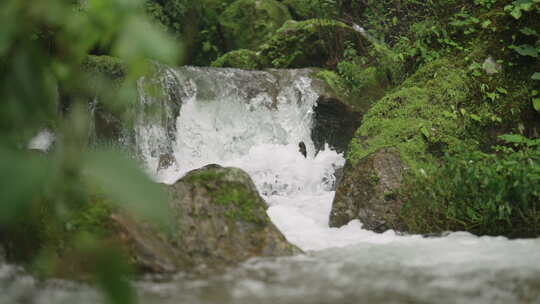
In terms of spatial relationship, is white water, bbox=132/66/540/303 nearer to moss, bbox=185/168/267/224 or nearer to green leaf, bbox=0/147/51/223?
moss, bbox=185/168/267/224

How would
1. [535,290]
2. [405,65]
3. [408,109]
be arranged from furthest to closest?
[405,65] → [408,109] → [535,290]

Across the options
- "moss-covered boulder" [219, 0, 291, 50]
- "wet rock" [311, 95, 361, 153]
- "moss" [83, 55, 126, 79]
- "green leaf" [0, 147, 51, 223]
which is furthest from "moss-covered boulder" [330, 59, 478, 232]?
"moss-covered boulder" [219, 0, 291, 50]

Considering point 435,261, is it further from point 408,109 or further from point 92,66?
point 92,66

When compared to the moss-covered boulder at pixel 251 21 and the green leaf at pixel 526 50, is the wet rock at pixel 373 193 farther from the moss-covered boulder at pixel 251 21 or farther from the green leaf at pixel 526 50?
the moss-covered boulder at pixel 251 21

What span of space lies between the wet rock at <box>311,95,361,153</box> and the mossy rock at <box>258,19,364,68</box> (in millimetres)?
1604

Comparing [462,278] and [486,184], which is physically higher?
[486,184]

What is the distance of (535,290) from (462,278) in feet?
1.28

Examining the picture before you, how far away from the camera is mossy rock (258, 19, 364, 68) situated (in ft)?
33.5

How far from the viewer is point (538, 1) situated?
5.81 metres

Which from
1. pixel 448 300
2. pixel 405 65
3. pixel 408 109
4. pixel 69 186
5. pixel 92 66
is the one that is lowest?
pixel 448 300

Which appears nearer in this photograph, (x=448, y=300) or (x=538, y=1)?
(x=448, y=300)

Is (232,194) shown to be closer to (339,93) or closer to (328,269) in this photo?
(328,269)

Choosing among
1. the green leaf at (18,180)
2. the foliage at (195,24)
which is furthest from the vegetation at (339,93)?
the foliage at (195,24)

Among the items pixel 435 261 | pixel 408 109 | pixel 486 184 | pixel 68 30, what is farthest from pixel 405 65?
pixel 68 30
